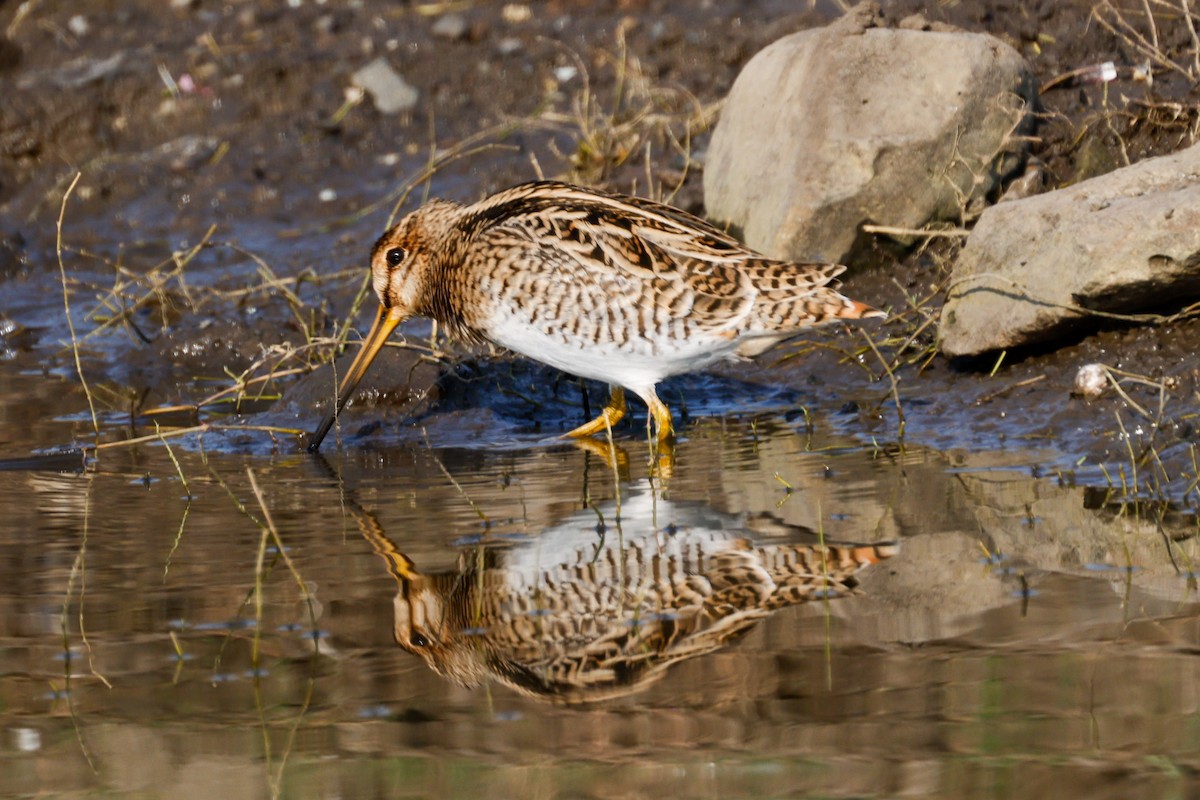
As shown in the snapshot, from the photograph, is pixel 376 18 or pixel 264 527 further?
pixel 376 18

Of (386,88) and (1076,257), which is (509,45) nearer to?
(386,88)

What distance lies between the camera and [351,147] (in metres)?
9.72

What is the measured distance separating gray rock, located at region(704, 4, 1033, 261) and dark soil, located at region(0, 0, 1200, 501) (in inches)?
11.2

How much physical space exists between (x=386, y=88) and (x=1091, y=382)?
18.1ft

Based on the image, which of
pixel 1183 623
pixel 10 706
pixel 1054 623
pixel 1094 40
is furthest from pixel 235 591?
pixel 1094 40

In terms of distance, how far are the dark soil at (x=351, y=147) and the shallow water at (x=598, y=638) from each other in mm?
1249

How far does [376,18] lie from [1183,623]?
8.01 m

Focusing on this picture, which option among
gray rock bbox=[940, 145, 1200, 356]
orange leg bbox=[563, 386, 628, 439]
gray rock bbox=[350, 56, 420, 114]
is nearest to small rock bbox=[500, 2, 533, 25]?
gray rock bbox=[350, 56, 420, 114]

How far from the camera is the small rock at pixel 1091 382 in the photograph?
5.58 m

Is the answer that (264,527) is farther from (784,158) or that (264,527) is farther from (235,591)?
(784,158)

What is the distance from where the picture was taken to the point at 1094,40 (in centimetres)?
759

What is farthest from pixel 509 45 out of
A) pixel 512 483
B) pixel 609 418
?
pixel 512 483

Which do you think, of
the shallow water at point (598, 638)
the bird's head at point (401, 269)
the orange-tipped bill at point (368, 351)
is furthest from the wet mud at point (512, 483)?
the bird's head at point (401, 269)

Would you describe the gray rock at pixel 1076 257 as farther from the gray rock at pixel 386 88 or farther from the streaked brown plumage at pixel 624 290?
the gray rock at pixel 386 88
